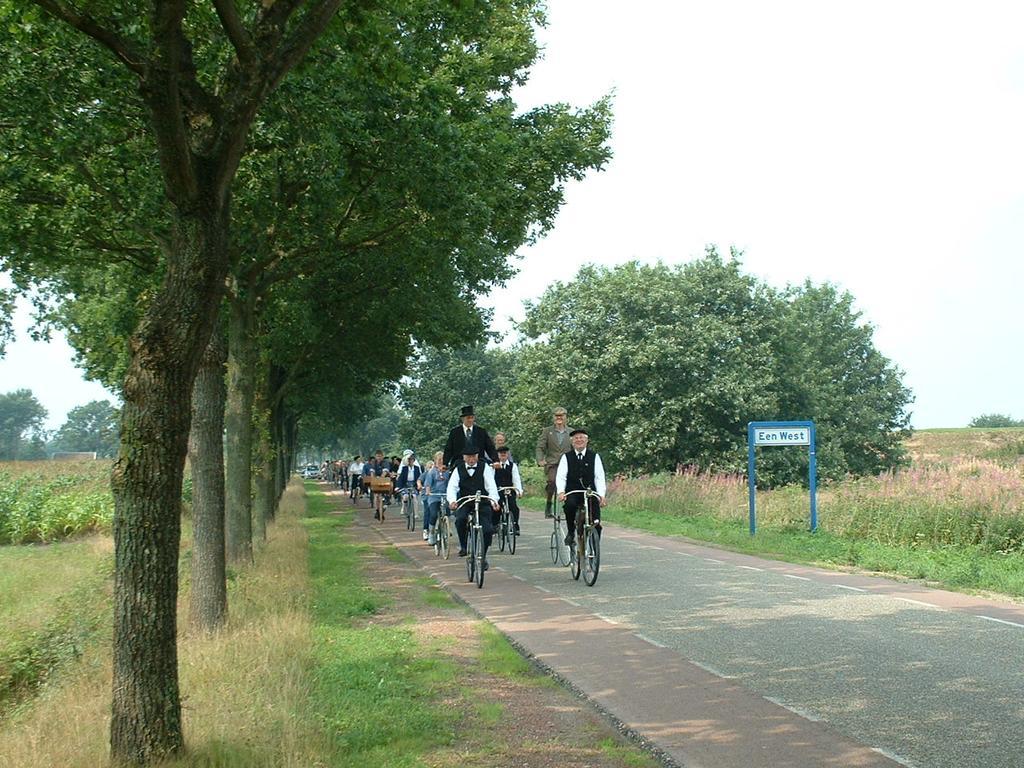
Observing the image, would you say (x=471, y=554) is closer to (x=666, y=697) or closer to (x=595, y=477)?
(x=595, y=477)

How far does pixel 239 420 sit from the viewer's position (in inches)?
600

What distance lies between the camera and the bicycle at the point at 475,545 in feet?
45.1

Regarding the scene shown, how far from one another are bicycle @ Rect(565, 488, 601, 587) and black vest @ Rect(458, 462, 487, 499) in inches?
60.1

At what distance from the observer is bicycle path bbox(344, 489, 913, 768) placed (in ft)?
18.3

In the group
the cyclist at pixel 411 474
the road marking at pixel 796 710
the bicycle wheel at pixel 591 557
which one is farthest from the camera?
the cyclist at pixel 411 474

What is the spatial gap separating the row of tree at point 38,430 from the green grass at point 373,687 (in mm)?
169355

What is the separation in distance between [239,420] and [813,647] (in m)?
9.49

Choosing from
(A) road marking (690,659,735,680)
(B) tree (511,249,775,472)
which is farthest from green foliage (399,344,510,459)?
(A) road marking (690,659,735,680)

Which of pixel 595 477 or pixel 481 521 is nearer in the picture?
pixel 595 477

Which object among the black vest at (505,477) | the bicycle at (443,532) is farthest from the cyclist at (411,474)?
the black vest at (505,477)

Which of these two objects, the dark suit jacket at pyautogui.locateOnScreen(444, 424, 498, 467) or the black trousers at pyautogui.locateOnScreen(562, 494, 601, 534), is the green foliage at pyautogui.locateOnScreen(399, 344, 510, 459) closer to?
the dark suit jacket at pyautogui.locateOnScreen(444, 424, 498, 467)

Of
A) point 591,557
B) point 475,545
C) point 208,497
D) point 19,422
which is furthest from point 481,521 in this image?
point 19,422

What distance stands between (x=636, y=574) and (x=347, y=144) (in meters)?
7.08

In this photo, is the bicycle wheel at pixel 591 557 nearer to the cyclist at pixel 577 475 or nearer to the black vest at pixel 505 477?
the cyclist at pixel 577 475
